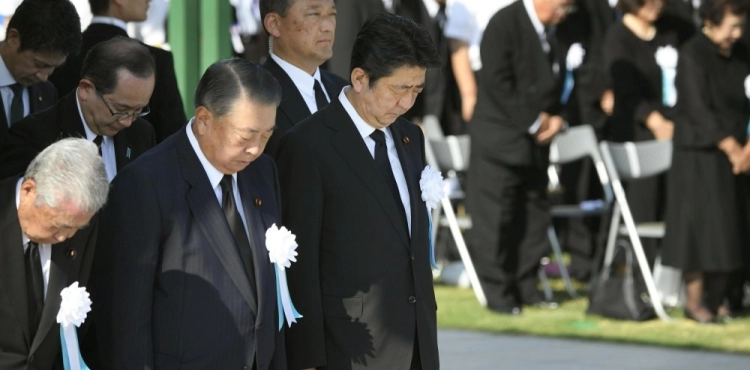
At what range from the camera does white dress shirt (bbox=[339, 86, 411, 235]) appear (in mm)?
4457

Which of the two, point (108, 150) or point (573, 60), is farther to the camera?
point (573, 60)

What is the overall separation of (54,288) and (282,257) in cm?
66

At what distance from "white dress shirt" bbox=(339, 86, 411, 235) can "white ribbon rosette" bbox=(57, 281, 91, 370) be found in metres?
1.12

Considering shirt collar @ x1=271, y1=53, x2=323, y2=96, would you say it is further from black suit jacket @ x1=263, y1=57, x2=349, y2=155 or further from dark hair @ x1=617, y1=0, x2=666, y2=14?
dark hair @ x1=617, y1=0, x2=666, y2=14

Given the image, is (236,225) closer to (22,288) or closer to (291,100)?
(22,288)

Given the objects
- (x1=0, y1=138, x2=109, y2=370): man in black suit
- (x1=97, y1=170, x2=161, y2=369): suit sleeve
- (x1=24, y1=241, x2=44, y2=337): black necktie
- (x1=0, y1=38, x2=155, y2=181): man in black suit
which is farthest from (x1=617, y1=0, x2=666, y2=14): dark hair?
(x1=24, y1=241, x2=44, y2=337): black necktie

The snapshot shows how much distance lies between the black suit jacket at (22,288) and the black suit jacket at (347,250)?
2.61ft

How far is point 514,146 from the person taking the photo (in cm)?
952

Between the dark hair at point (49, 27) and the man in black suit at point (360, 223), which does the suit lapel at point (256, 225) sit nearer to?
the man in black suit at point (360, 223)

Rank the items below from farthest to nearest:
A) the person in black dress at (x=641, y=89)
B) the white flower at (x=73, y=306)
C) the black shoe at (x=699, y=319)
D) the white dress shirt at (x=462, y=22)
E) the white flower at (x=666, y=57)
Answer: the white dress shirt at (x=462, y=22), the white flower at (x=666, y=57), the person in black dress at (x=641, y=89), the black shoe at (x=699, y=319), the white flower at (x=73, y=306)

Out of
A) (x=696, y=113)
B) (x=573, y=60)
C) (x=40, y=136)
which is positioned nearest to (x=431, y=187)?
(x=40, y=136)

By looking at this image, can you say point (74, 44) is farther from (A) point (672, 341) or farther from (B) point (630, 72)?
(B) point (630, 72)

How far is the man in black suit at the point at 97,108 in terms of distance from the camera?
14.6 feet

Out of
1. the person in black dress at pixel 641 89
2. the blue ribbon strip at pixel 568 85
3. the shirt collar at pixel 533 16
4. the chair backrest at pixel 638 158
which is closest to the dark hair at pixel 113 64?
the shirt collar at pixel 533 16
